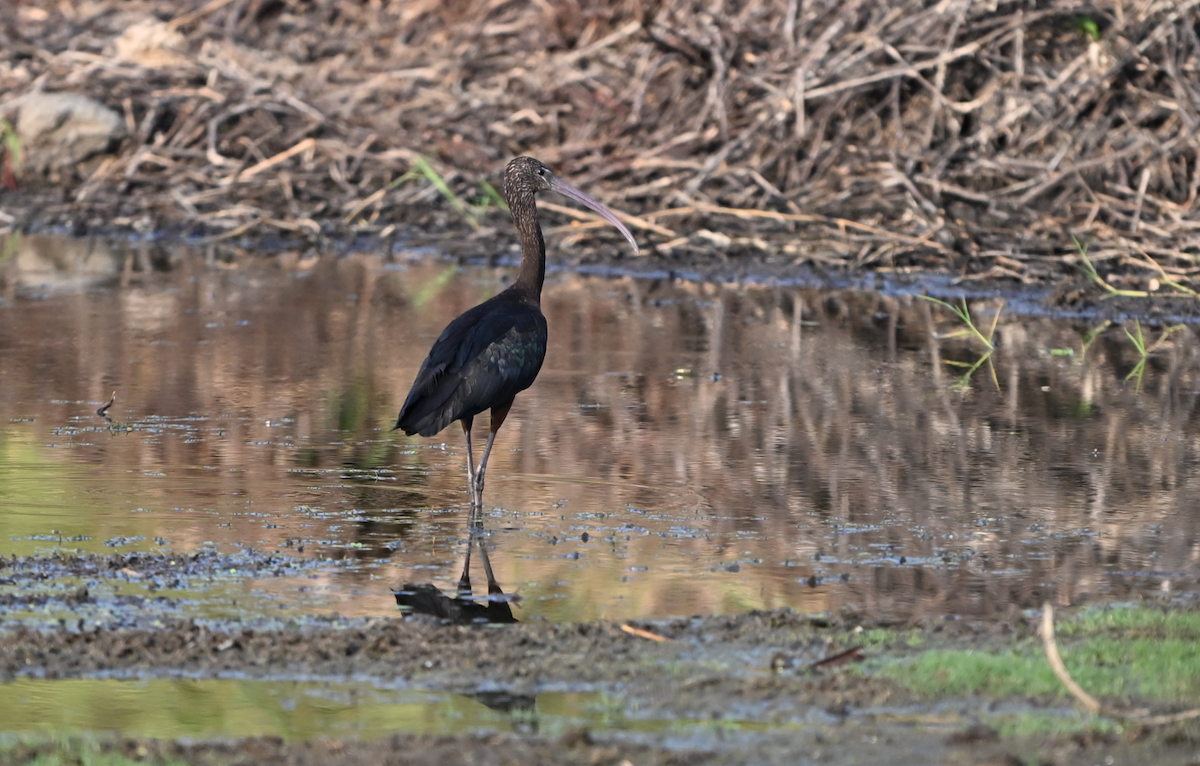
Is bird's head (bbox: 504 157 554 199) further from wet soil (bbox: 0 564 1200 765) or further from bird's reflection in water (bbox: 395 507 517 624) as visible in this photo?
wet soil (bbox: 0 564 1200 765)

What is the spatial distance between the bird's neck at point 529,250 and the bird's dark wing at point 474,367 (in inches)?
18.0

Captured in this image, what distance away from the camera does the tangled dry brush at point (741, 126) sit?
15445 mm

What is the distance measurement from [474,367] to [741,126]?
10013 millimetres

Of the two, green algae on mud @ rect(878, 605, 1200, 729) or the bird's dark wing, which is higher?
the bird's dark wing

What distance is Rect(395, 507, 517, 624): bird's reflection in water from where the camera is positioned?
605 centimetres

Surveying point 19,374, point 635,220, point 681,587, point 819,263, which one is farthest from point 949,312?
point 681,587

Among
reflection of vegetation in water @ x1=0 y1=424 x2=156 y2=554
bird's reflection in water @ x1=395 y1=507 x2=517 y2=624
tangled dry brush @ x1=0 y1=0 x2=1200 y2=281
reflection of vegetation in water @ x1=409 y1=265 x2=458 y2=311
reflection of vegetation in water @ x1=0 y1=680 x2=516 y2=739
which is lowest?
reflection of vegetation in water @ x1=0 y1=680 x2=516 y2=739

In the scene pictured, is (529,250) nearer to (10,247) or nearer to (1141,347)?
(1141,347)

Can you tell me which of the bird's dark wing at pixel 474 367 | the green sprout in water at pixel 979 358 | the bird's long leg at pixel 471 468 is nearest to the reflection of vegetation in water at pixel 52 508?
the bird's dark wing at pixel 474 367

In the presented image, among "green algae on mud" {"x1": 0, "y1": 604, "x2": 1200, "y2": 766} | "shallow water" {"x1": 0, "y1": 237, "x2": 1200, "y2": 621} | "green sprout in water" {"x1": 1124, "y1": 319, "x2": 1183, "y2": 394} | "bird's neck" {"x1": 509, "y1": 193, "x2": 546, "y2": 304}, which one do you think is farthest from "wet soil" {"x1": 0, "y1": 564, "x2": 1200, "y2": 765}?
"green sprout in water" {"x1": 1124, "y1": 319, "x2": 1183, "y2": 394}

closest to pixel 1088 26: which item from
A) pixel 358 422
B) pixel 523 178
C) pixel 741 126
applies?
pixel 741 126

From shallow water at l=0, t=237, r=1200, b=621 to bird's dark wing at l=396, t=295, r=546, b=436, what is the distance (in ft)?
1.40

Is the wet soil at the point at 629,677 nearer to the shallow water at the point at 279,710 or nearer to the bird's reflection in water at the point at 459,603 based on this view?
the shallow water at the point at 279,710

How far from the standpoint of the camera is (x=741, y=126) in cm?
1727
